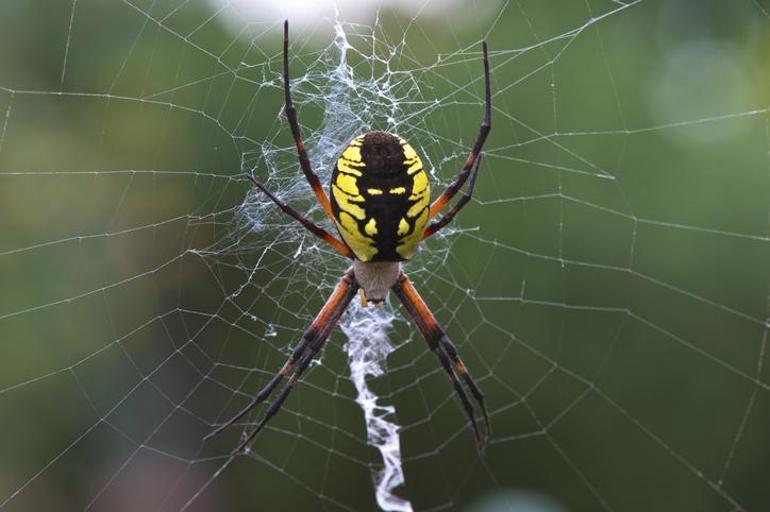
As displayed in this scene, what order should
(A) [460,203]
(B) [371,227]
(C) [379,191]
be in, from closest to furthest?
(C) [379,191], (B) [371,227], (A) [460,203]

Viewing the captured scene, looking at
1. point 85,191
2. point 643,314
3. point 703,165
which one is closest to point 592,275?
point 643,314

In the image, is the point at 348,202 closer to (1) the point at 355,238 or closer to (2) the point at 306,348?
(1) the point at 355,238

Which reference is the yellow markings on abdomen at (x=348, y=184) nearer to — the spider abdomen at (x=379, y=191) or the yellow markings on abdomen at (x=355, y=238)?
the spider abdomen at (x=379, y=191)

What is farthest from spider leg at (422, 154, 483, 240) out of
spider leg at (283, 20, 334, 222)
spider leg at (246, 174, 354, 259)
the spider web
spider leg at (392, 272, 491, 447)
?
the spider web

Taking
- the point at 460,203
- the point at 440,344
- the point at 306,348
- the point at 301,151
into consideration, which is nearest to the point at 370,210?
the point at 301,151

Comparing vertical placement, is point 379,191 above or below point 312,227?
above

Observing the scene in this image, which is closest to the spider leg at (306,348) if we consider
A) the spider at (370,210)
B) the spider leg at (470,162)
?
the spider at (370,210)
